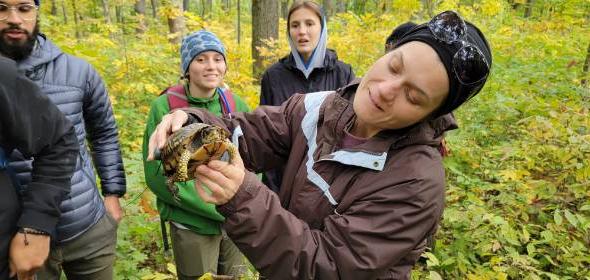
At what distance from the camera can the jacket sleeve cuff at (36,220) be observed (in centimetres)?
195

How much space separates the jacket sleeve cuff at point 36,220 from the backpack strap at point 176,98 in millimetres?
1140

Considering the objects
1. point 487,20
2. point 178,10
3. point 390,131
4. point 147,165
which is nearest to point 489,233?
point 390,131

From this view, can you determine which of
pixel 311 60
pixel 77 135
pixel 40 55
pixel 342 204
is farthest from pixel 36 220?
pixel 311 60

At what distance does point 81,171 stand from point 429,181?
7.45 feet

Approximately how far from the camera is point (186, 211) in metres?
2.83

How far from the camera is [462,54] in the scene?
4.06ft

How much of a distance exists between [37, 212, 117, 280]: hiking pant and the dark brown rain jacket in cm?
161

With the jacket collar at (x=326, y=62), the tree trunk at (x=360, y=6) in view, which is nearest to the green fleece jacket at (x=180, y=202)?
the jacket collar at (x=326, y=62)

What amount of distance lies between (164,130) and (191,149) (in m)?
0.24

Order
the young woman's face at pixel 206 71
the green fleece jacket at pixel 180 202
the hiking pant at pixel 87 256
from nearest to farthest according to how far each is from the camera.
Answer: the hiking pant at pixel 87 256
the green fleece jacket at pixel 180 202
the young woman's face at pixel 206 71

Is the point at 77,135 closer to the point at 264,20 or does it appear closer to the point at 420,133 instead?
the point at 420,133

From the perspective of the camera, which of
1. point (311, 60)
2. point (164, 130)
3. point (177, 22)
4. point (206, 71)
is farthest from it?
point (177, 22)

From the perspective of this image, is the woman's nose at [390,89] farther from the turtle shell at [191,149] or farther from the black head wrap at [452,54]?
the turtle shell at [191,149]

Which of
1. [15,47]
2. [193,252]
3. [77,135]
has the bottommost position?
[193,252]
